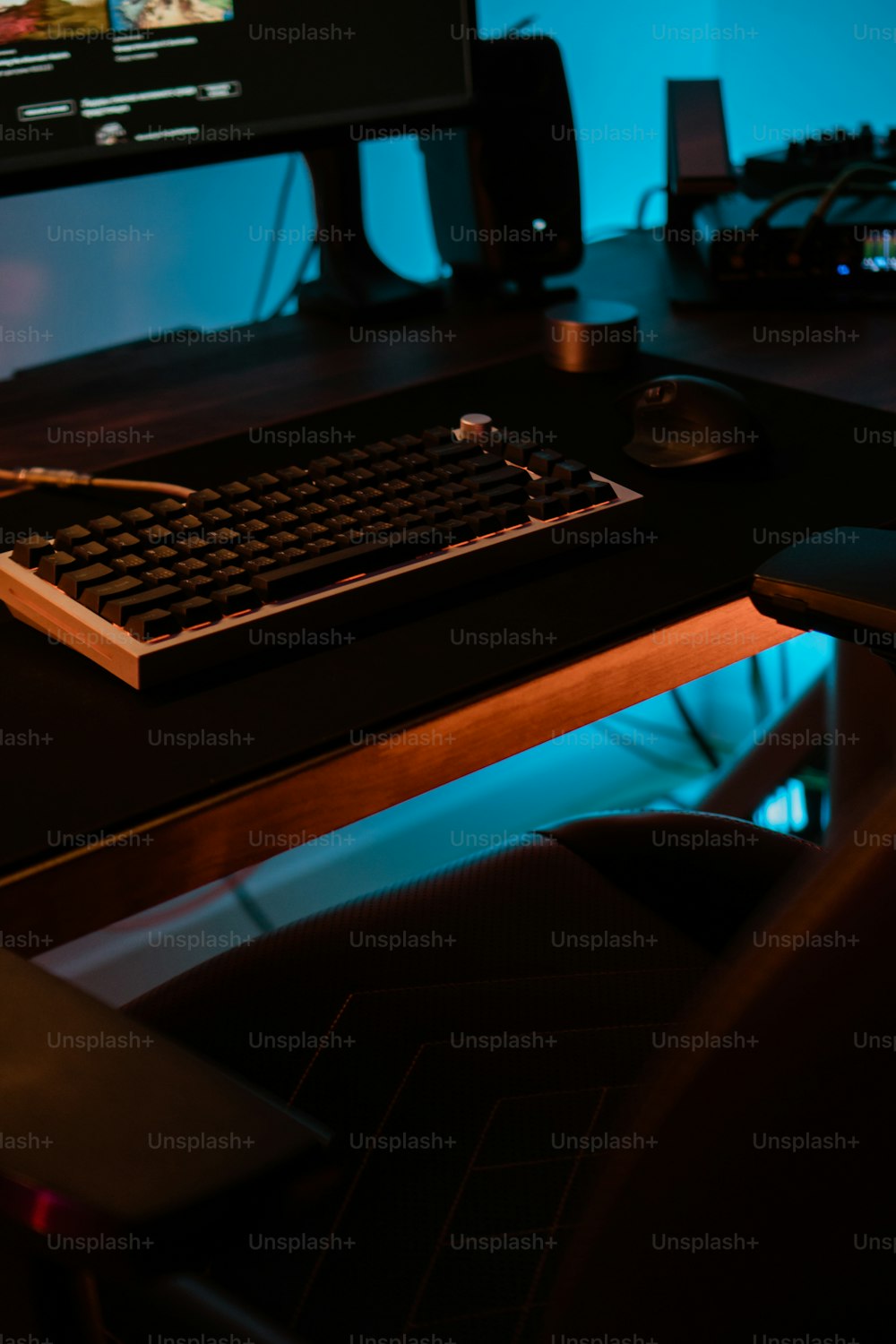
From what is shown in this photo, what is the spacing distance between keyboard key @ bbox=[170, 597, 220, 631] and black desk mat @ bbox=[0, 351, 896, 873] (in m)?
0.03

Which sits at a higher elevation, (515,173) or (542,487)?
(515,173)

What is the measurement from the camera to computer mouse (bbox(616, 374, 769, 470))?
99 cm

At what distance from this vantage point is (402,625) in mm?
790

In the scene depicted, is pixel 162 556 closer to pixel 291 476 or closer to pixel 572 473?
pixel 291 476

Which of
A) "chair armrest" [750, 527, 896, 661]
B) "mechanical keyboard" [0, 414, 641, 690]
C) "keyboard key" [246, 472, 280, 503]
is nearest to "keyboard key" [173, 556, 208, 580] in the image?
"mechanical keyboard" [0, 414, 641, 690]

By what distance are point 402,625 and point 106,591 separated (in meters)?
0.17

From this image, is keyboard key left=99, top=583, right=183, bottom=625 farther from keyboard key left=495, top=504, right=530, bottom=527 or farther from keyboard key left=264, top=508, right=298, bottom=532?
keyboard key left=495, top=504, right=530, bottom=527

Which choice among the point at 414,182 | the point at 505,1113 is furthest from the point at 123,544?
the point at 414,182

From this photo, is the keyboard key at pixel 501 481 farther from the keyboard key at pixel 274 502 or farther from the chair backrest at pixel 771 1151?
the chair backrest at pixel 771 1151

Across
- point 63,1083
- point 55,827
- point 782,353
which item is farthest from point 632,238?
point 63,1083

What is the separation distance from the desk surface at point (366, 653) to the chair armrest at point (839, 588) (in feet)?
0.17

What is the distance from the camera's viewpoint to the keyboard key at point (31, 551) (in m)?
Result: 0.80

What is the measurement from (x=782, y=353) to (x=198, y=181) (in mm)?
735

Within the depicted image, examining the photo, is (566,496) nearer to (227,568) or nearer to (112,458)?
(227,568)
